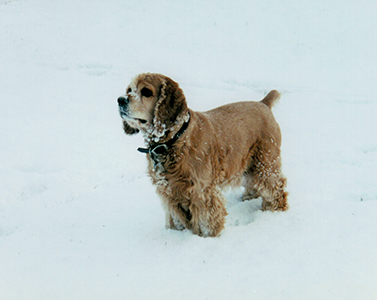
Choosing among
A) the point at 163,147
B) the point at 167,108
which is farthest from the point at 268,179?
the point at 167,108

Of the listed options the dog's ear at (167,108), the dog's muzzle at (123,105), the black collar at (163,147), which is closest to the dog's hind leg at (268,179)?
the black collar at (163,147)

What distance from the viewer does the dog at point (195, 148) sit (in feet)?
11.0

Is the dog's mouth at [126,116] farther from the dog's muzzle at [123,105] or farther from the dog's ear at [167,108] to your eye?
the dog's ear at [167,108]

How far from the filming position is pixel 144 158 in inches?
250

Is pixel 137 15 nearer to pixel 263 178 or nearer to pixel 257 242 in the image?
pixel 263 178

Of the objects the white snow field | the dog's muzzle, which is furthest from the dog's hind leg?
the dog's muzzle

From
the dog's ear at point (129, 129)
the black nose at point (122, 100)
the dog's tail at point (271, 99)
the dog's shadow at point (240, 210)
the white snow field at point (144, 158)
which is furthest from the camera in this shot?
the dog's tail at point (271, 99)

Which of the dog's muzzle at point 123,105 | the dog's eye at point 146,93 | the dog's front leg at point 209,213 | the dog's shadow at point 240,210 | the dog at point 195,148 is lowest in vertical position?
the dog's shadow at point 240,210

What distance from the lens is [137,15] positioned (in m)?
13.2

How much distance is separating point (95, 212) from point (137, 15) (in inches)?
414

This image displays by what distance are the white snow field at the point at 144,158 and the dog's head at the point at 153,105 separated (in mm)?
1187

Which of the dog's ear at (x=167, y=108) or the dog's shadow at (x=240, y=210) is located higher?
the dog's ear at (x=167, y=108)

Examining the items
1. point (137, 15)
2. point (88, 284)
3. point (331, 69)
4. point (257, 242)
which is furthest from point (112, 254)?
point (137, 15)

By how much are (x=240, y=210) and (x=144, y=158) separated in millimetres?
2455
